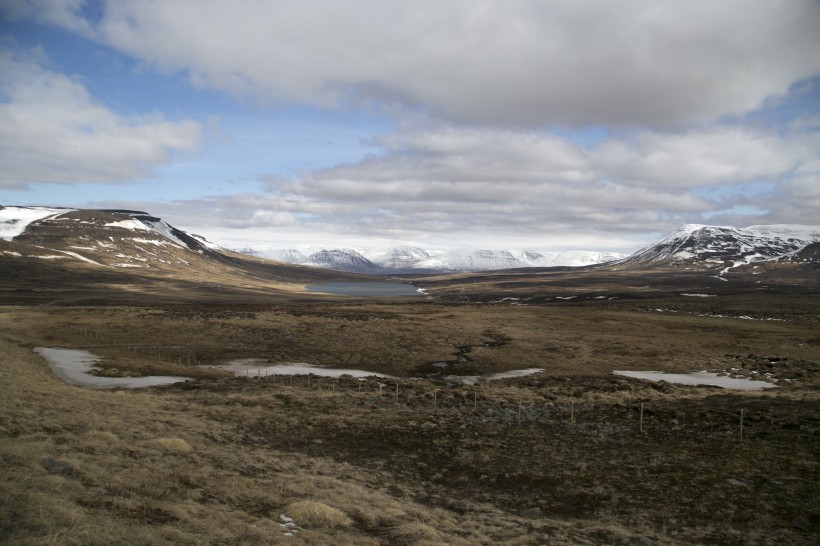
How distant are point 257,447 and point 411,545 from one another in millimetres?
11054

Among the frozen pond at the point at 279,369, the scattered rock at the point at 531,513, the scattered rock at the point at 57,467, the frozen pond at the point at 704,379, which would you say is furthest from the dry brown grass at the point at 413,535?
the frozen pond at the point at 704,379

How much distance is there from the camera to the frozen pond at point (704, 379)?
131 ft

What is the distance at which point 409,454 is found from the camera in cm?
2255

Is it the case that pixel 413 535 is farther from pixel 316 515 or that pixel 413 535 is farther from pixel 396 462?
pixel 396 462

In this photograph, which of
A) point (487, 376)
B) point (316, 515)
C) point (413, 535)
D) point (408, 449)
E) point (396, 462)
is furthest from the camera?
point (487, 376)

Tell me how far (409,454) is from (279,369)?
2589 centimetres

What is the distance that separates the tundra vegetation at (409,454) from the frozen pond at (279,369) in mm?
1932

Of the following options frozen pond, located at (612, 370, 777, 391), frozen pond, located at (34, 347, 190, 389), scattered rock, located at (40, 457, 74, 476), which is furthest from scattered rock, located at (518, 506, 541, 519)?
frozen pond, located at (612, 370, 777, 391)

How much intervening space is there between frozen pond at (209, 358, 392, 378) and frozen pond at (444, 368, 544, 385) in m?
5.88

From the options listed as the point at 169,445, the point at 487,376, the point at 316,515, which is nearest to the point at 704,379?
the point at 487,376

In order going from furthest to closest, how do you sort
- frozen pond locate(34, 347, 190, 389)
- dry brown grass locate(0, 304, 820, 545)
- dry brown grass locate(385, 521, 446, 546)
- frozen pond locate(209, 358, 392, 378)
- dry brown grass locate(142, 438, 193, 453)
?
frozen pond locate(209, 358, 392, 378)
frozen pond locate(34, 347, 190, 389)
dry brown grass locate(142, 438, 193, 453)
dry brown grass locate(385, 521, 446, 546)
dry brown grass locate(0, 304, 820, 545)

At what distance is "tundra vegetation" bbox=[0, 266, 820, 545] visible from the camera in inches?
505

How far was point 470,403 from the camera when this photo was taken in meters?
32.6

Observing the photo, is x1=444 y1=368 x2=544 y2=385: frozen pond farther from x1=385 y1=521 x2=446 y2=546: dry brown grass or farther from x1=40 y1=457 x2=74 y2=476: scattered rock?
x1=40 y1=457 x2=74 y2=476: scattered rock
